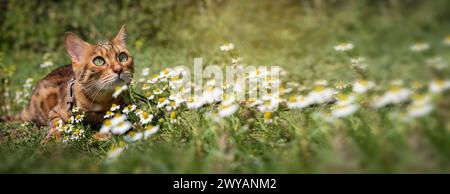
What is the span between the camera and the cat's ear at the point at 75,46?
3.25 meters

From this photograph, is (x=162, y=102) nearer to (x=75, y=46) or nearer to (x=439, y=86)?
(x=75, y=46)

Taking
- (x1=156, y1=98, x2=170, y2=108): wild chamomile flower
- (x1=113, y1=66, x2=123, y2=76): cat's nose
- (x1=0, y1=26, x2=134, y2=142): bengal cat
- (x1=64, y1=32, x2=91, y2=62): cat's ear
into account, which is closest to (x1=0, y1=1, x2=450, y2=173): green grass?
(x1=156, y1=98, x2=170, y2=108): wild chamomile flower

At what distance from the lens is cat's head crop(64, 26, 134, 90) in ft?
10.1

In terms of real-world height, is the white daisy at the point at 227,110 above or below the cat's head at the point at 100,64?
below

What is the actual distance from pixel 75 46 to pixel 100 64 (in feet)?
0.92

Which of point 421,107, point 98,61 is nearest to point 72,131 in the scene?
point 98,61

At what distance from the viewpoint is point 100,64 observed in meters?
3.18

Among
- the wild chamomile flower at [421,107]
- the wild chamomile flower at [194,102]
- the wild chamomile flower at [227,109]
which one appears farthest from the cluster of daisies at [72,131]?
the wild chamomile flower at [421,107]

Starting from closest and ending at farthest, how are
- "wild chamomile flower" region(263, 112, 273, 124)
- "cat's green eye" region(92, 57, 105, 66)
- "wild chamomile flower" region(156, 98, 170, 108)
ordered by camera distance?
1. "wild chamomile flower" region(263, 112, 273, 124)
2. "wild chamomile flower" region(156, 98, 170, 108)
3. "cat's green eye" region(92, 57, 105, 66)

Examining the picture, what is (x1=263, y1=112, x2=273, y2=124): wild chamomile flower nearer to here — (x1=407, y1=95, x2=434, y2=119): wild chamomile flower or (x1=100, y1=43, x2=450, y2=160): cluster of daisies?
(x1=100, y1=43, x2=450, y2=160): cluster of daisies

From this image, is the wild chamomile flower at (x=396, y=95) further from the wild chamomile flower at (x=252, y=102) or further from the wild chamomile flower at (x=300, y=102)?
the wild chamomile flower at (x=252, y=102)

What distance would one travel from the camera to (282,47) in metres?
7.39

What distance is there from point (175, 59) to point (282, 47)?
2212 mm

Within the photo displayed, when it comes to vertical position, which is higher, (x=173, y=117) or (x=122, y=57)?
(x=122, y=57)
